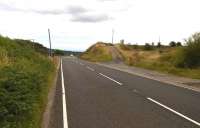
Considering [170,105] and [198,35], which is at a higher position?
[198,35]

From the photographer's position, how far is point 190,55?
154 ft

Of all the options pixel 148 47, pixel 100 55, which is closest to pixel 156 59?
pixel 100 55

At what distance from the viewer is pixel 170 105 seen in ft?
49.4

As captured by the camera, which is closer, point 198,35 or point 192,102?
point 192,102

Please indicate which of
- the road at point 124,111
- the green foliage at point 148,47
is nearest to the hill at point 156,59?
the green foliage at point 148,47

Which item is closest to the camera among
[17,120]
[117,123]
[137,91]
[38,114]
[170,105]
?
[17,120]

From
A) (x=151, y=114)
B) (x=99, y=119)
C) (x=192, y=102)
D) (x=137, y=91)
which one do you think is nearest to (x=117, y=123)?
(x=99, y=119)

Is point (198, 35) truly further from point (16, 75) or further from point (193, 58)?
point (16, 75)

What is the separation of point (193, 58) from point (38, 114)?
1436 inches

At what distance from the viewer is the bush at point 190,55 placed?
152ft

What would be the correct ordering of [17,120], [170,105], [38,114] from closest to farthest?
[17,120] → [38,114] → [170,105]

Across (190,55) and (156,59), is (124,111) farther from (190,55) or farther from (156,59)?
(156,59)

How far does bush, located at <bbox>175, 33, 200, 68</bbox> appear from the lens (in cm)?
4631

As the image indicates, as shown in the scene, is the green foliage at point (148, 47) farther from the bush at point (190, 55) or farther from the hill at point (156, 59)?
the bush at point (190, 55)
